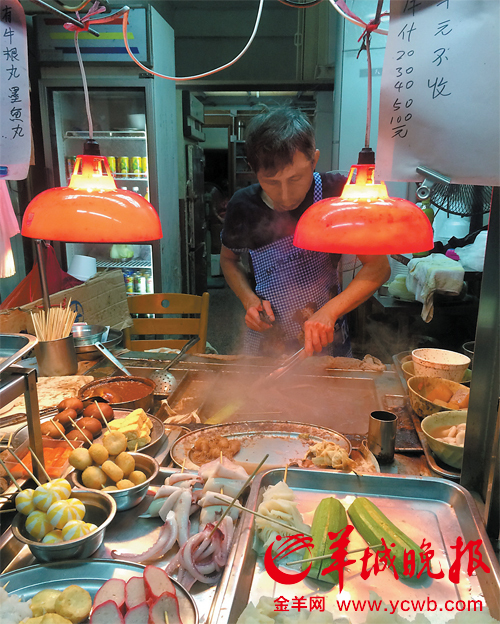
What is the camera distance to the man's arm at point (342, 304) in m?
2.26

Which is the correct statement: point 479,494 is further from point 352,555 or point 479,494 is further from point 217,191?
point 217,191

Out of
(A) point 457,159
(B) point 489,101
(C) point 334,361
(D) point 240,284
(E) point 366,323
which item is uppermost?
(B) point 489,101

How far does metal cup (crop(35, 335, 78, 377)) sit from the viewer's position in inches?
91.5

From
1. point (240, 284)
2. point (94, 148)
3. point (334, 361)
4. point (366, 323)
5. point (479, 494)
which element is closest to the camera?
point (479, 494)

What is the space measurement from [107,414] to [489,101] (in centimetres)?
159

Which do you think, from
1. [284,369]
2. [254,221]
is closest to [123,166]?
[254,221]

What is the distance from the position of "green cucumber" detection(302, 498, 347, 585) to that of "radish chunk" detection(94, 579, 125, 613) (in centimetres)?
43

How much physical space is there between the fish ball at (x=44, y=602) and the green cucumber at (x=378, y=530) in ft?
2.44

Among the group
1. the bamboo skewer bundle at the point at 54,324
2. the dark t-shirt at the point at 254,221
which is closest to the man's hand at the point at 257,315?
the dark t-shirt at the point at 254,221

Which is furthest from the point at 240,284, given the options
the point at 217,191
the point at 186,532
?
the point at 217,191

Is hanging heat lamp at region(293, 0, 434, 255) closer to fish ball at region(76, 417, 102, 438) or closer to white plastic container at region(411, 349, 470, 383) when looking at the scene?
white plastic container at region(411, 349, 470, 383)

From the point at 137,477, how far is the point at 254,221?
1.98 m

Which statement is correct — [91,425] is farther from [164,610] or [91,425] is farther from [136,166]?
[136,166]

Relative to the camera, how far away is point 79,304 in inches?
140
